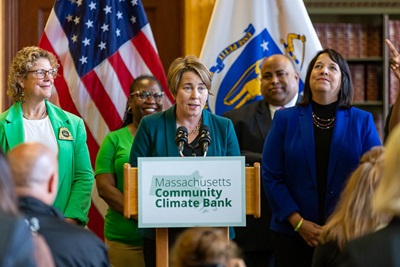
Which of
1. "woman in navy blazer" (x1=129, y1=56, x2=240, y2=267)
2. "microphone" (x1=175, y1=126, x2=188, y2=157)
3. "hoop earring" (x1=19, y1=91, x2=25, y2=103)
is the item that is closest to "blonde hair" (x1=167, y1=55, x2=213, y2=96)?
"woman in navy blazer" (x1=129, y1=56, x2=240, y2=267)

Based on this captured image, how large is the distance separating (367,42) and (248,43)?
1485mm

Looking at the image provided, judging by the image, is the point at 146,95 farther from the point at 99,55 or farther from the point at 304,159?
the point at 304,159

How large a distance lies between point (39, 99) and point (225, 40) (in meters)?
1.81

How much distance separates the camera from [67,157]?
4770 millimetres

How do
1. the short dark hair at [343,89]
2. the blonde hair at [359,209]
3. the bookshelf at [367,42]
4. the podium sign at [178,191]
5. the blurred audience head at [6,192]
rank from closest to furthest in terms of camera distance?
the blurred audience head at [6,192] < the blonde hair at [359,209] < the podium sign at [178,191] < the short dark hair at [343,89] < the bookshelf at [367,42]

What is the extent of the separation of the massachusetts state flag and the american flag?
392 millimetres

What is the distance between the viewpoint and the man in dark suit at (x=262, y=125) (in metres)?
5.21

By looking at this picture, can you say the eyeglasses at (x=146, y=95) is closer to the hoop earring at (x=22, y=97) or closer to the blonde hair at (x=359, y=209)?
the hoop earring at (x=22, y=97)

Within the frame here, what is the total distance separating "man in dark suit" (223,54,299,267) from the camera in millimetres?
5215

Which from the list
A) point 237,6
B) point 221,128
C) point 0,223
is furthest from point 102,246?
point 237,6

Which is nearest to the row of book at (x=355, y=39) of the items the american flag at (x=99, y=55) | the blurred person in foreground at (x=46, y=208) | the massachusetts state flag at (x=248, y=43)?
the massachusetts state flag at (x=248, y=43)

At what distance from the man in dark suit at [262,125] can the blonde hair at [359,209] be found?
6.57 ft

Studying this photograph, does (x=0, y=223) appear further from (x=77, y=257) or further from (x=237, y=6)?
(x=237, y=6)

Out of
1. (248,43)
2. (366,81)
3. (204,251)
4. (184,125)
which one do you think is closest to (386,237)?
(204,251)
